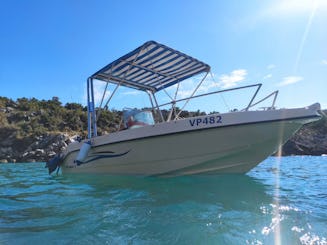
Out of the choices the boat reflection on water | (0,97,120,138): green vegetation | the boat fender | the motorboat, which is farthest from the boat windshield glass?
(0,97,120,138): green vegetation

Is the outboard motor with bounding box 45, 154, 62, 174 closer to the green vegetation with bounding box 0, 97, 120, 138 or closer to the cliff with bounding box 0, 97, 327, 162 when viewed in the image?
the cliff with bounding box 0, 97, 327, 162

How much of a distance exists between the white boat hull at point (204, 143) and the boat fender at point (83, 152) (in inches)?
24.3

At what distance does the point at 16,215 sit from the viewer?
3.88m

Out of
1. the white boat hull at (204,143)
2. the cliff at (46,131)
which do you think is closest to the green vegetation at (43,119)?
the cliff at (46,131)

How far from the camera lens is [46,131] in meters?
38.4

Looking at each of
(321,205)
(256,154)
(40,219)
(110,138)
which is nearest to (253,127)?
(256,154)

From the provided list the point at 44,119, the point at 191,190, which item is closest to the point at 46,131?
the point at 44,119

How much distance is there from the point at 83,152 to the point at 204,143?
3785mm

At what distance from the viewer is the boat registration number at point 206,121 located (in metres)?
6.43

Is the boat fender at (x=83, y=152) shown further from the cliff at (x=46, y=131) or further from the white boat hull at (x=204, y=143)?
the cliff at (x=46, y=131)

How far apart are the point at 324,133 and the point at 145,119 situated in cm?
4762

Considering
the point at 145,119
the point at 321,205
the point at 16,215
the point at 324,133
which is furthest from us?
the point at 324,133

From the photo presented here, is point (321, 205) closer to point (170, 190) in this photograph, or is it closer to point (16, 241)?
point (170, 190)

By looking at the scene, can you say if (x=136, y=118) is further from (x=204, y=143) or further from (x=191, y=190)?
(x=191, y=190)
